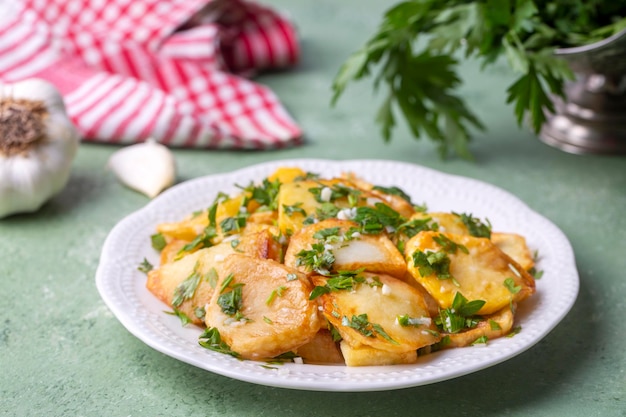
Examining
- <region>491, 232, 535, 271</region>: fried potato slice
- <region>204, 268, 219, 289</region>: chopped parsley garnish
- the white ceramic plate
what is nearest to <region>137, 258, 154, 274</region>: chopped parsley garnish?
the white ceramic plate

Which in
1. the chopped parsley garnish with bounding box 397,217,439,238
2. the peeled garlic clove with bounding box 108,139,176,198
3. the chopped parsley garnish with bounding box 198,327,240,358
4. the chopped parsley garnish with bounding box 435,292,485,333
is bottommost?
the peeled garlic clove with bounding box 108,139,176,198

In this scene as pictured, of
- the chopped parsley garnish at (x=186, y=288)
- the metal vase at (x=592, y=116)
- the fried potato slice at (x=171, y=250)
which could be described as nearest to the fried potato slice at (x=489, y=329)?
the chopped parsley garnish at (x=186, y=288)

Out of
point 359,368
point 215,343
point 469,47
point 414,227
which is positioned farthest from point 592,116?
point 215,343

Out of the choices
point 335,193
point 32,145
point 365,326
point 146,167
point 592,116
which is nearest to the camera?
point 365,326

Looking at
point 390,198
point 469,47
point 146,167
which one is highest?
point 469,47

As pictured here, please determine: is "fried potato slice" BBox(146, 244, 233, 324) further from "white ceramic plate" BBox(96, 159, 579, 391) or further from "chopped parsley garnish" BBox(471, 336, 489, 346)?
"chopped parsley garnish" BBox(471, 336, 489, 346)

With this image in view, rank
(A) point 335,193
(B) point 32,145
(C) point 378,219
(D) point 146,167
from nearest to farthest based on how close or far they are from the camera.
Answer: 1. (C) point 378,219
2. (A) point 335,193
3. (B) point 32,145
4. (D) point 146,167

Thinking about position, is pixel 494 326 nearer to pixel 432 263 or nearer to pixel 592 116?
pixel 432 263
